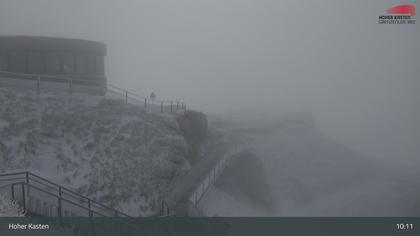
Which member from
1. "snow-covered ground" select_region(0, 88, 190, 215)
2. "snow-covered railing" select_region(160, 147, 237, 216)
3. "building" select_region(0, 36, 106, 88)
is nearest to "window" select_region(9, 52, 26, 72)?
"building" select_region(0, 36, 106, 88)

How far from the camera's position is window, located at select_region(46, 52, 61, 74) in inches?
1179

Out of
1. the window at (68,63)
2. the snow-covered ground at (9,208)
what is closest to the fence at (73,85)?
the window at (68,63)

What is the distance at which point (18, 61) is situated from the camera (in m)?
29.9

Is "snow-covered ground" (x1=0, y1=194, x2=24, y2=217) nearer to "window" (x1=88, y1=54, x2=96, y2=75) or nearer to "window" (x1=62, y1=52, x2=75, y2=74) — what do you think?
"window" (x1=62, y1=52, x2=75, y2=74)

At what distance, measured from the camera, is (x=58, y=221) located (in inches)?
570

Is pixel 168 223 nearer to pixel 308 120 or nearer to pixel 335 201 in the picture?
pixel 335 201

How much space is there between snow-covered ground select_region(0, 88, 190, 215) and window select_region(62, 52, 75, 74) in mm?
5847

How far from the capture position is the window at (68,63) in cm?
3036

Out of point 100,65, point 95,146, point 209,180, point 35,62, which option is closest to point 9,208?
point 95,146

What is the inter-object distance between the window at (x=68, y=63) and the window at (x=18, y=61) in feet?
9.88

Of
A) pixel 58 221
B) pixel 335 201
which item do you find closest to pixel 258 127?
pixel 335 201

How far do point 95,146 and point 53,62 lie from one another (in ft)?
38.5

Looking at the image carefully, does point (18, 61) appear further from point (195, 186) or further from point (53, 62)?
point (195, 186)

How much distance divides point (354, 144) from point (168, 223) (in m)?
92.5
